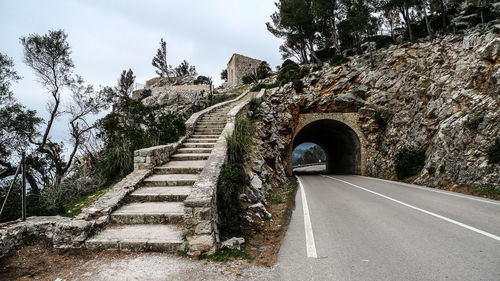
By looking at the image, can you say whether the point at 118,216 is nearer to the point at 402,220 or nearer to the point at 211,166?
the point at 211,166

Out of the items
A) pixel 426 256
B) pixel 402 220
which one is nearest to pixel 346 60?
pixel 402 220

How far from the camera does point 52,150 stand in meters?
12.6

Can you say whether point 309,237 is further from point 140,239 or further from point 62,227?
point 62,227

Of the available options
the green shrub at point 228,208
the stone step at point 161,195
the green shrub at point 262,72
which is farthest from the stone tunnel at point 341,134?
the green shrub at point 262,72

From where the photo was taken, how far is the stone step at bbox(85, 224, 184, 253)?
383cm

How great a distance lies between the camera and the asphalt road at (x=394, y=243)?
324cm

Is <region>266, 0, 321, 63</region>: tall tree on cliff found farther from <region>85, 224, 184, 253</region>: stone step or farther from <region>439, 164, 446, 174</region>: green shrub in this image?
<region>85, 224, 184, 253</region>: stone step

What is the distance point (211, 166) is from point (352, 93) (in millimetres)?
17519

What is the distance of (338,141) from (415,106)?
9273 millimetres

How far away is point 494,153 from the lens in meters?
9.19

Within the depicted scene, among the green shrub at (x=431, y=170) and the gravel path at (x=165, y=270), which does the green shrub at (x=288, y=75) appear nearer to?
the green shrub at (x=431, y=170)

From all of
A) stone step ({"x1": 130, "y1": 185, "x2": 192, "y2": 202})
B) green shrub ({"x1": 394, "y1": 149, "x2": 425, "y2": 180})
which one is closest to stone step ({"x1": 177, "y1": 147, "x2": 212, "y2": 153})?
stone step ({"x1": 130, "y1": 185, "x2": 192, "y2": 202})

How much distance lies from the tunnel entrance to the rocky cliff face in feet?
3.75

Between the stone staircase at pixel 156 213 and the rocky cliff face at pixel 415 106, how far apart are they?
2259mm
